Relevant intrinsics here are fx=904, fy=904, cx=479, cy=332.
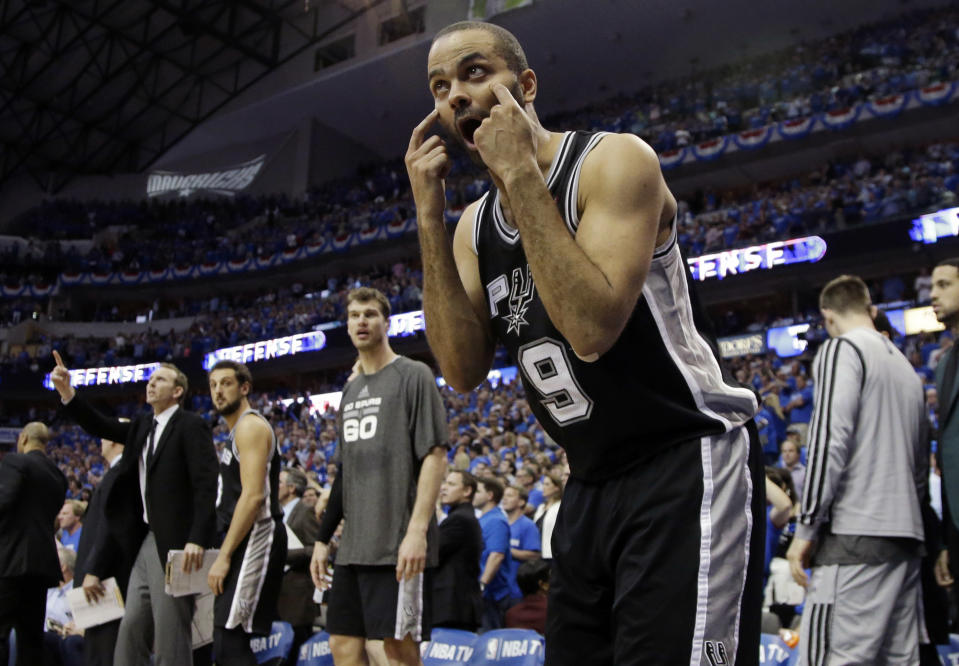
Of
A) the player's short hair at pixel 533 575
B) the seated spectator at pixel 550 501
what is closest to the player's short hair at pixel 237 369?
the player's short hair at pixel 533 575

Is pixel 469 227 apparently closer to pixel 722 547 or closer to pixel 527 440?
pixel 722 547

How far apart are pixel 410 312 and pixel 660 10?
39.0ft

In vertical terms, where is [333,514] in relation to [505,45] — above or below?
below

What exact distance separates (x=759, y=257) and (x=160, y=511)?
18457 millimetres

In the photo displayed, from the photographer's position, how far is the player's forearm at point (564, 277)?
161cm

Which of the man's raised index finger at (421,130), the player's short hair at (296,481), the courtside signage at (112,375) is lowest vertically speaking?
→ the player's short hair at (296,481)

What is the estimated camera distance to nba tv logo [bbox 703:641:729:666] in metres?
1.67

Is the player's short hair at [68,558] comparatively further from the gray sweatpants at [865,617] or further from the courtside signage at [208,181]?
the courtside signage at [208,181]

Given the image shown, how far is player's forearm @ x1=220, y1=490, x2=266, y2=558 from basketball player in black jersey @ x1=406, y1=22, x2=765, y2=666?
2669mm

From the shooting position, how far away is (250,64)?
34.9 metres

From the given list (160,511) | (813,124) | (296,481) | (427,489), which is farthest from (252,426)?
(813,124)

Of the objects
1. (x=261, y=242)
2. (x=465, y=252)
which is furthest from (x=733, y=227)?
(x=465, y=252)

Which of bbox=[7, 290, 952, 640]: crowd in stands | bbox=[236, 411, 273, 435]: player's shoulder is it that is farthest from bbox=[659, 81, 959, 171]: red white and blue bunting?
bbox=[236, 411, 273, 435]: player's shoulder

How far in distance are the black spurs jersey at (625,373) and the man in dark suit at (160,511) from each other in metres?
3.01
